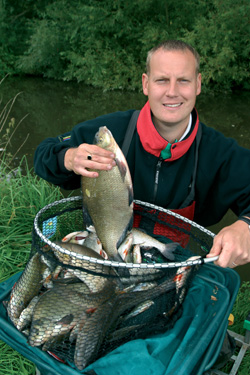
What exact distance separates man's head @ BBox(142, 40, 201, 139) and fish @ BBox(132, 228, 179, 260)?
658 mm

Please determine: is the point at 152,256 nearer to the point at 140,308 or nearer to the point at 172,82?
the point at 140,308

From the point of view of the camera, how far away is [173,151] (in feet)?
6.23

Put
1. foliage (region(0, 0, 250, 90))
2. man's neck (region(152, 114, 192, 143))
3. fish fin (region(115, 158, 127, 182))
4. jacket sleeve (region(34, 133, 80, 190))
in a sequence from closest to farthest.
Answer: fish fin (region(115, 158, 127, 182)) < jacket sleeve (region(34, 133, 80, 190)) < man's neck (region(152, 114, 192, 143)) < foliage (region(0, 0, 250, 90))

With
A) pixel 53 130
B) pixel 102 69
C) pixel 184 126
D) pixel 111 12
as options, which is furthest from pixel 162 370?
pixel 111 12

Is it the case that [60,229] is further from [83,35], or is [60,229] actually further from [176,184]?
[83,35]

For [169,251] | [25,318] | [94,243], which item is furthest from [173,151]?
[25,318]

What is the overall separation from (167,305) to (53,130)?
6.40m

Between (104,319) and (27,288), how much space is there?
0.37m

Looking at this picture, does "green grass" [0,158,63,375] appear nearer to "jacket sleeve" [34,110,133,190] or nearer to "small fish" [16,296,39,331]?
"small fish" [16,296,39,331]

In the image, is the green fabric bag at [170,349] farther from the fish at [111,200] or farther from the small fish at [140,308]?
the fish at [111,200]

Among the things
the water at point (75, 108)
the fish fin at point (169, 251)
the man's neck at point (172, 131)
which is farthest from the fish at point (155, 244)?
the water at point (75, 108)

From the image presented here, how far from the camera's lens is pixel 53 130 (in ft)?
24.3

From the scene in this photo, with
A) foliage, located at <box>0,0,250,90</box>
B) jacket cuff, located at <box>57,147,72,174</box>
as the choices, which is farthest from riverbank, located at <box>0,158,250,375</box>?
foliage, located at <box>0,0,250,90</box>

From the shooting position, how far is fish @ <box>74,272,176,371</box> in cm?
128
